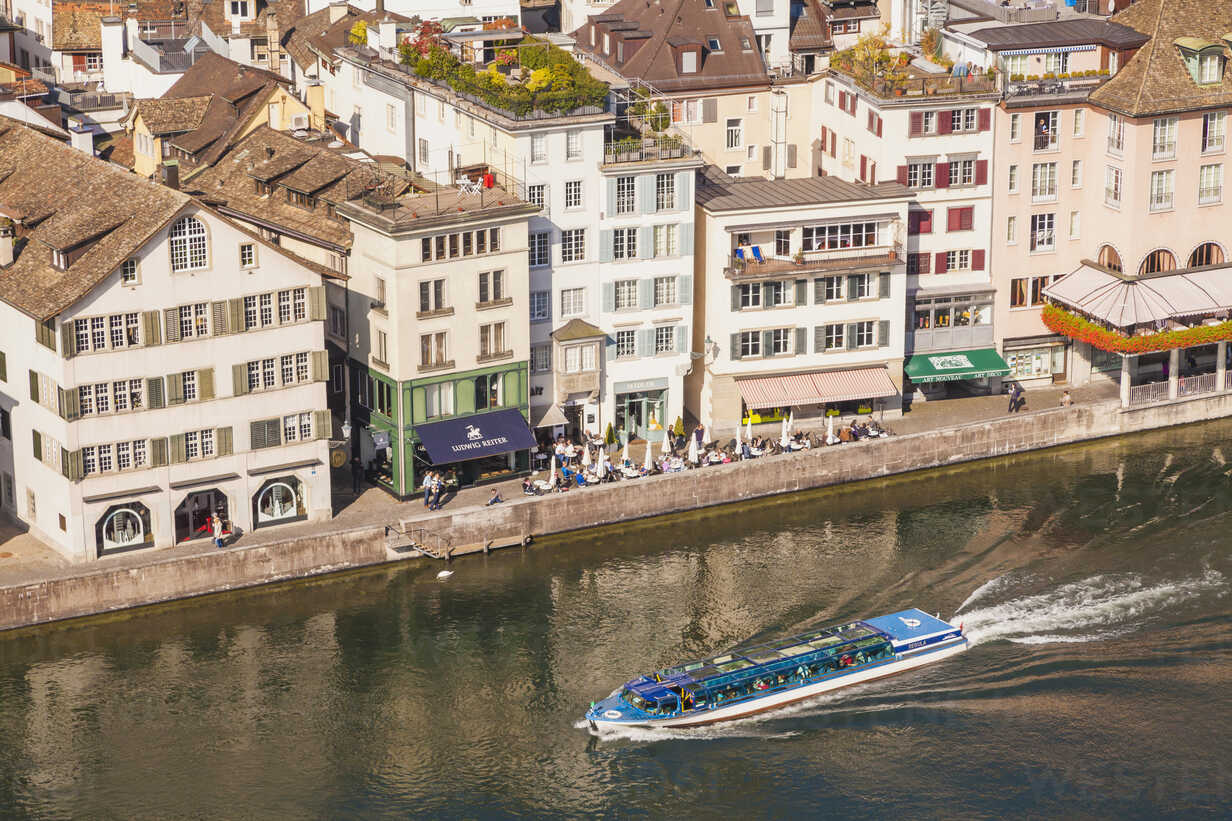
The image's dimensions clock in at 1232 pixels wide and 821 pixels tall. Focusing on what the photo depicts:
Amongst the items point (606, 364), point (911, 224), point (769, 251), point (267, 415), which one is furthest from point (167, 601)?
point (911, 224)

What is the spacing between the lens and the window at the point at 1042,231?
155750mm

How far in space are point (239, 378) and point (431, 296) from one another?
43.3ft

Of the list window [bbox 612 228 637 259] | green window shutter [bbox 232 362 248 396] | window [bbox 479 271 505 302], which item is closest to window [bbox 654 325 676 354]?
window [bbox 612 228 637 259]

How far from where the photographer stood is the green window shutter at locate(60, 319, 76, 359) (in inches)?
4802

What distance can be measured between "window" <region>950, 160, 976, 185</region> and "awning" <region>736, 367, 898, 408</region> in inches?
598

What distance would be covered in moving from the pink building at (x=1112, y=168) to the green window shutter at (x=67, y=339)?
64.2 m

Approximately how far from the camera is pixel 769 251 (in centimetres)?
14675

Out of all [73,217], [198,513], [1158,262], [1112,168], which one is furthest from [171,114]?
[1158,262]

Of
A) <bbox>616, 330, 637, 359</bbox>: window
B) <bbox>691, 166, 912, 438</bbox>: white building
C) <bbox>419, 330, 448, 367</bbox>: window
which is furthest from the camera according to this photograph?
<bbox>691, 166, 912, 438</bbox>: white building

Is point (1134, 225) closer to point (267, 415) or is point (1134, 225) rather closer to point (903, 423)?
point (903, 423)

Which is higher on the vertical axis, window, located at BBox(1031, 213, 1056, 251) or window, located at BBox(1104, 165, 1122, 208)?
window, located at BBox(1104, 165, 1122, 208)

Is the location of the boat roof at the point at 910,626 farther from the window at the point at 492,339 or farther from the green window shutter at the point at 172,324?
the green window shutter at the point at 172,324

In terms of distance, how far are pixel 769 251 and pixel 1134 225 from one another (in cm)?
2649

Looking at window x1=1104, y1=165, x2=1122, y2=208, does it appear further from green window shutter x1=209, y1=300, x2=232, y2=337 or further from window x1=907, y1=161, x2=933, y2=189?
green window shutter x1=209, y1=300, x2=232, y2=337
